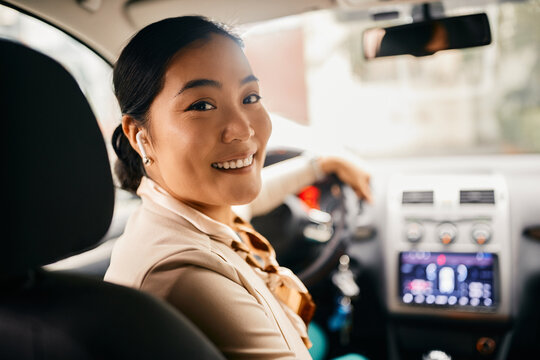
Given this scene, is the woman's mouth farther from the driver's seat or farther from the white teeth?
the driver's seat

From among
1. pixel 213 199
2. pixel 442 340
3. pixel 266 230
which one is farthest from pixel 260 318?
pixel 442 340

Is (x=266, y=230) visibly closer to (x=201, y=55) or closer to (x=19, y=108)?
(x=201, y=55)

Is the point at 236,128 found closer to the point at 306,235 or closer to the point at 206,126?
the point at 206,126

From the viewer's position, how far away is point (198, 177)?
1191 millimetres

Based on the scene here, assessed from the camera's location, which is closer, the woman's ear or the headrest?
the headrest

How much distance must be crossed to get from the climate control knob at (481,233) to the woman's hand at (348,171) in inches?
29.0

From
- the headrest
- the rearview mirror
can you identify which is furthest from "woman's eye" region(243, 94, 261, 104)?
the rearview mirror

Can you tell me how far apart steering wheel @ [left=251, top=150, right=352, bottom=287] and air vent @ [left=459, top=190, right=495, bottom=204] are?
29.4 inches

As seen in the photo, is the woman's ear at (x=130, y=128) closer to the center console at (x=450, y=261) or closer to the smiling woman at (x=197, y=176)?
the smiling woman at (x=197, y=176)

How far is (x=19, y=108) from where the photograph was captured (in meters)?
0.86

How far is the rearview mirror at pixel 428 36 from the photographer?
2.13 meters

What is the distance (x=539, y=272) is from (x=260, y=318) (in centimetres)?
230

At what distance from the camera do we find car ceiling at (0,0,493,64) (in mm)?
1799

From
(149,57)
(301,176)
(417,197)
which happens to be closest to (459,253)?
(417,197)
